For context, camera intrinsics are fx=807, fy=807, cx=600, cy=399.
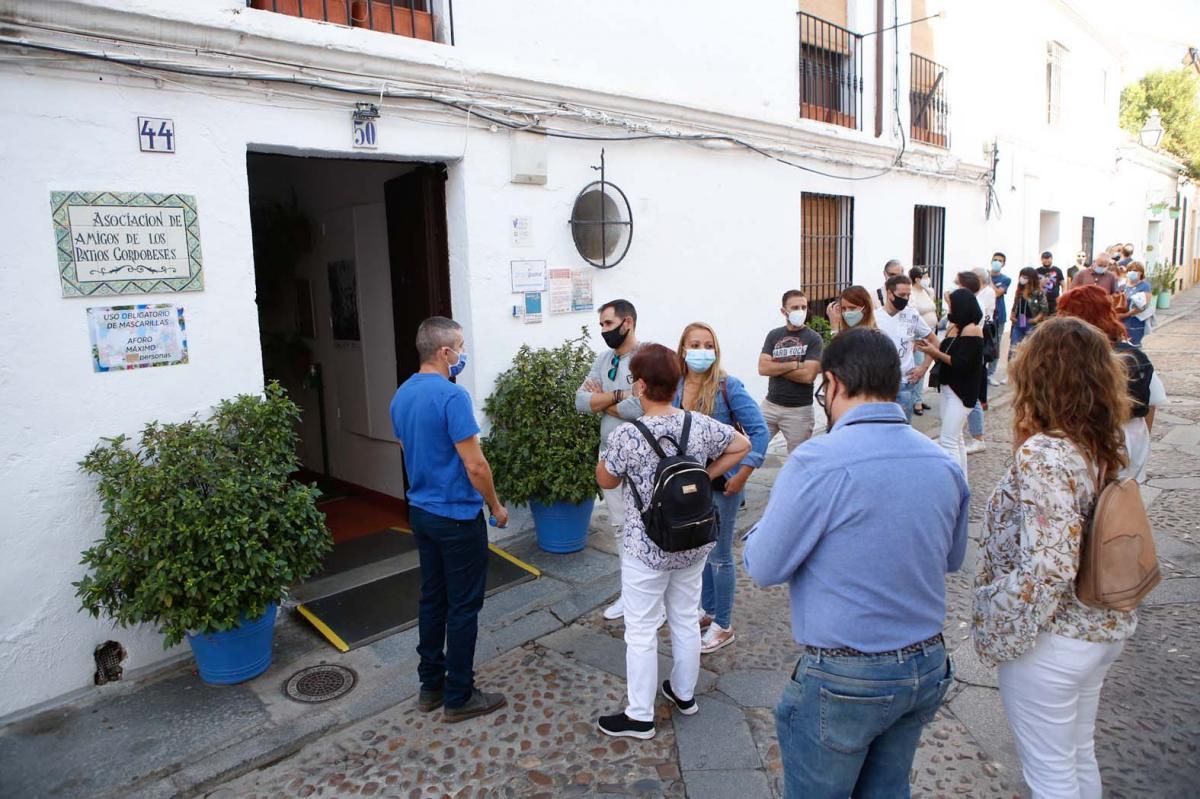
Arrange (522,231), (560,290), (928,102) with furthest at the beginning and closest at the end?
1. (928,102)
2. (560,290)
3. (522,231)

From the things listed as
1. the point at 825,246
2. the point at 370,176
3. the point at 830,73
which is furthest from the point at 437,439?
the point at 830,73

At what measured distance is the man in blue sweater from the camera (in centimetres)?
201

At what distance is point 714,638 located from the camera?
428 cm

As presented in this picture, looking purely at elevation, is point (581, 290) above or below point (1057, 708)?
above

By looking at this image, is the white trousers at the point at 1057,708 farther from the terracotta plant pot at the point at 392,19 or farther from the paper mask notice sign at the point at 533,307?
the terracotta plant pot at the point at 392,19

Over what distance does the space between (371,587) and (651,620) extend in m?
2.51

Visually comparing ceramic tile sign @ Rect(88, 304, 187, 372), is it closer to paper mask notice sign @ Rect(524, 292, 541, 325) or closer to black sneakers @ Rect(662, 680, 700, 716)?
paper mask notice sign @ Rect(524, 292, 541, 325)

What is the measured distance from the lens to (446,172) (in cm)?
562

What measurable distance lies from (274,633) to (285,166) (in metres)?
4.76

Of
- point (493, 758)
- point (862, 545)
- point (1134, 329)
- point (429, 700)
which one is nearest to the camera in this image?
point (862, 545)

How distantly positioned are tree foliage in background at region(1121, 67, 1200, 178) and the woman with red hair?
30.9 metres

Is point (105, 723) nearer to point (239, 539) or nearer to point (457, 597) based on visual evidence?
point (239, 539)

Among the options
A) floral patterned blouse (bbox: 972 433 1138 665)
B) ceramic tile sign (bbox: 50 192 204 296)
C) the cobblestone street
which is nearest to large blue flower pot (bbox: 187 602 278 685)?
the cobblestone street

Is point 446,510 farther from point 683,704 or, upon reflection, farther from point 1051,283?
point 1051,283
